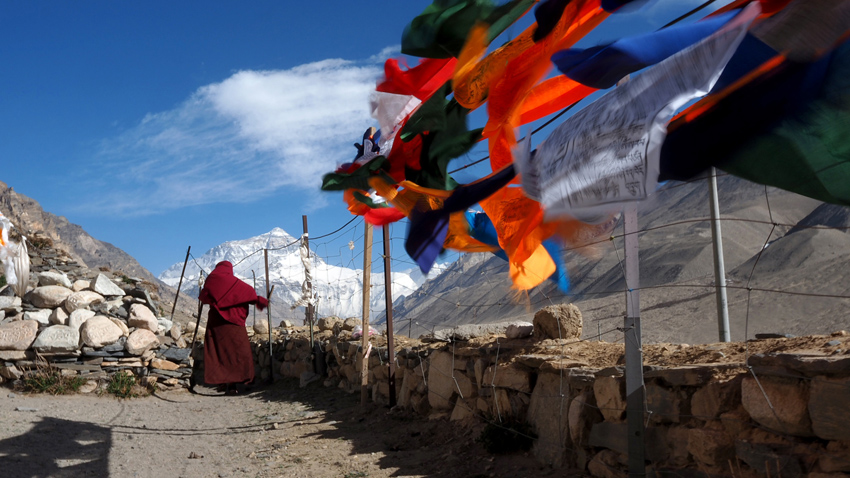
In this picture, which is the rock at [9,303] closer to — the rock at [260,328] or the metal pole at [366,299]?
the rock at [260,328]

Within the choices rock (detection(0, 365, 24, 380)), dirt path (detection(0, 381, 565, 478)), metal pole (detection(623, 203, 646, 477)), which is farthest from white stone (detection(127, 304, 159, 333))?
metal pole (detection(623, 203, 646, 477))

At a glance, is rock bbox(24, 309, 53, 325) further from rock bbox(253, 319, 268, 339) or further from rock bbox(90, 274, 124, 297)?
rock bbox(253, 319, 268, 339)

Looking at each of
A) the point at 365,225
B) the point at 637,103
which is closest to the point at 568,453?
the point at 637,103

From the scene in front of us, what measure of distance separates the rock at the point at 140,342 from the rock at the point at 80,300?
0.93m

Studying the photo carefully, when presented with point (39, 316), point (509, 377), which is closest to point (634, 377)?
point (509, 377)

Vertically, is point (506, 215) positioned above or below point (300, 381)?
above

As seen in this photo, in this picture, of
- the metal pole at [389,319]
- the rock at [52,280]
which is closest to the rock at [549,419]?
the metal pole at [389,319]

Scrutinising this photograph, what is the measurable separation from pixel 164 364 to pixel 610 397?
7863 millimetres

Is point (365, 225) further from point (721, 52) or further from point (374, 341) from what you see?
Result: point (721, 52)

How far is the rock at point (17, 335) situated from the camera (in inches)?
328

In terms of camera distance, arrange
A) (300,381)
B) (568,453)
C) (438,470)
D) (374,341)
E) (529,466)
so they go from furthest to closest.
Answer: (300,381), (374,341), (438,470), (529,466), (568,453)

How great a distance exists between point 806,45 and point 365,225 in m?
5.84

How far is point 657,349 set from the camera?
12.6ft

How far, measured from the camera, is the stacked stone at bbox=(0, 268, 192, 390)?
8.41m
